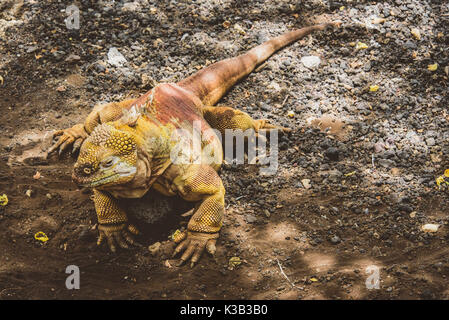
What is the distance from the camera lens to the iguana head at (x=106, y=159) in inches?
130

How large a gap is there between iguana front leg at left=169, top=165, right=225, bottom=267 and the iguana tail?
117 centimetres

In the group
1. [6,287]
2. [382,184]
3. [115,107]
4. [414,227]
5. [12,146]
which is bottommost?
[6,287]

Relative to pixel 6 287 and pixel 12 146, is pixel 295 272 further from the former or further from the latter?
pixel 12 146

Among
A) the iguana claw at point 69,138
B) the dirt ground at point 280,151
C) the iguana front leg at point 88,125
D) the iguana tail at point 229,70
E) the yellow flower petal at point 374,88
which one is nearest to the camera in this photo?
the dirt ground at point 280,151

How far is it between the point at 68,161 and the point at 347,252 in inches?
103

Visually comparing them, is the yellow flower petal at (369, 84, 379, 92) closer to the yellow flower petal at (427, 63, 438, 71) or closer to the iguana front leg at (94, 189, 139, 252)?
the yellow flower petal at (427, 63, 438, 71)

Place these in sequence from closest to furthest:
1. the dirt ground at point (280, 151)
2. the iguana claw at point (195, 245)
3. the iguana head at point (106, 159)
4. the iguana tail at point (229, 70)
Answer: the iguana head at point (106, 159) < the dirt ground at point (280, 151) < the iguana claw at point (195, 245) < the iguana tail at point (229, 70)

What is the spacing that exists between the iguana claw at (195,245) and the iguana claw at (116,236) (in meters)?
0.38

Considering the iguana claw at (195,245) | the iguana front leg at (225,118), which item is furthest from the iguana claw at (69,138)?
the iguana claw at (195,245)

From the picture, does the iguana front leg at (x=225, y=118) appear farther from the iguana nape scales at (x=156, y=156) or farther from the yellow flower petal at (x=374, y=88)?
the yellow flower petal at (x=374, y=88)

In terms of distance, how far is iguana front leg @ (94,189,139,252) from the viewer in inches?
152

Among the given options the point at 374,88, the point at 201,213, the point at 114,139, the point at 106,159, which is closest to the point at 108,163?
the point at 106,159

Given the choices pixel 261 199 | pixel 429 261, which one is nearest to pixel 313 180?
pixel 261 199

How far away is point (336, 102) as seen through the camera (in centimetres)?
512
